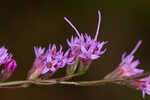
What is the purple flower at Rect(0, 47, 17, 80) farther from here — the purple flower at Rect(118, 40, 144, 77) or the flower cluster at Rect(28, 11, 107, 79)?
the purple flower at Rect(118, 40, 144, 77)

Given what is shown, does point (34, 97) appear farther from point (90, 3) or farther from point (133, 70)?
point (133, 70)

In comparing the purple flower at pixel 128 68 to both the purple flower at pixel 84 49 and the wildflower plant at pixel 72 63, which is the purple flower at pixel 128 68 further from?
the purple flower at pixel 84 49

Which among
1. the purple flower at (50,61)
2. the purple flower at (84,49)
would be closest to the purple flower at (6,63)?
the purple flower at (50,61)

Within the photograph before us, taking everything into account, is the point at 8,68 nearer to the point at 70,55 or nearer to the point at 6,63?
the point at 6,63

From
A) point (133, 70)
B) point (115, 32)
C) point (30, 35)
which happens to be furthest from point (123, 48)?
point (133, 70)

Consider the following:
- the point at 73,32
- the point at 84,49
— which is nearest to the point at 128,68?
the point at 84,49

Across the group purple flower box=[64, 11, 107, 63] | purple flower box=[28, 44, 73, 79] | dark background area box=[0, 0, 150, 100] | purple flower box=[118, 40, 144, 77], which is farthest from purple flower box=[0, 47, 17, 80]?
dark background area box=[0, 0, 150, 100]

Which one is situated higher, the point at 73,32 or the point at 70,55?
the point at 73,32

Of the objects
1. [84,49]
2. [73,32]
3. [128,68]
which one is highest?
[73,32]
